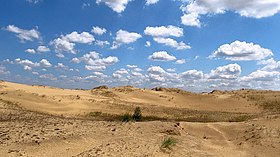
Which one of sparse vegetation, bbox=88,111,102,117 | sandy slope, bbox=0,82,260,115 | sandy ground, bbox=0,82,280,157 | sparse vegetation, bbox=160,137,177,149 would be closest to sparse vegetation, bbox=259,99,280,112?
sandy slope, bbox=0,82,260,115

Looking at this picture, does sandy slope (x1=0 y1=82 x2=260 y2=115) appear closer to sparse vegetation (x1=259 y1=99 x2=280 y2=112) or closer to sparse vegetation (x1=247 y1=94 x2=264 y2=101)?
sparse vegetation (x1=259 y1=99 x2=280 y2=112)

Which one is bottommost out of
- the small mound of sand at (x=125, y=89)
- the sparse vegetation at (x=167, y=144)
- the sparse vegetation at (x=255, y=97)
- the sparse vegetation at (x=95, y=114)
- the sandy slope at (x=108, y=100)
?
the sparse vegetation at (x=167, y=144)

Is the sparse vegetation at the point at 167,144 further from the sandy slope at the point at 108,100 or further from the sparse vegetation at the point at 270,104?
the sparse vegetation at the point at 270,104

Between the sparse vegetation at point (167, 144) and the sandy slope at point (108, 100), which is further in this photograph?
the sandy slope at point (108, 100)

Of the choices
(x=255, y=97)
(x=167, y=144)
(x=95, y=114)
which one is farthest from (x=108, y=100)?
(x=167, y=144)

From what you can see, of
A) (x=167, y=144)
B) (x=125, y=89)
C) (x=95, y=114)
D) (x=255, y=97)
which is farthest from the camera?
(x=125, y=89)

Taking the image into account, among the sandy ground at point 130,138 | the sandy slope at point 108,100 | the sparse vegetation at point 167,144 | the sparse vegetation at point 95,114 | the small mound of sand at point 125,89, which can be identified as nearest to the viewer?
the sandy ground at point 130,138

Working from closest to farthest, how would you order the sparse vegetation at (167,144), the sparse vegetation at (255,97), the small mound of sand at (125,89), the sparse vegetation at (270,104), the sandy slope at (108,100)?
the sparse vegetation at (167,144) → the sandy slope at (108,100) → the sparse vegetation at (270,104) → the sparse vegetation at (255,97) → the small mound of sand at (125,89)

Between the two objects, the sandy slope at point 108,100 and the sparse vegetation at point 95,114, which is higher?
the sandy slope at point 108,100

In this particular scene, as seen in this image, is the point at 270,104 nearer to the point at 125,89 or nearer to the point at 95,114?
the point at 125,89

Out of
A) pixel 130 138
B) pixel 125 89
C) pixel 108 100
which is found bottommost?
pixel 130 138

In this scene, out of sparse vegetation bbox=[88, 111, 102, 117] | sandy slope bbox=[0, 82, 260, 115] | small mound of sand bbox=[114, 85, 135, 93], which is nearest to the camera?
sparse vegetation bbox=[88, 111, 102, 117]

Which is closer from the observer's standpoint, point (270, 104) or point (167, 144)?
point (167, 144)

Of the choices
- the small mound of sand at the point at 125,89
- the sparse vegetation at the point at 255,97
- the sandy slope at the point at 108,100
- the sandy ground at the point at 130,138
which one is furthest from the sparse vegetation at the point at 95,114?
the sparse vegetation at the point at 255,97
